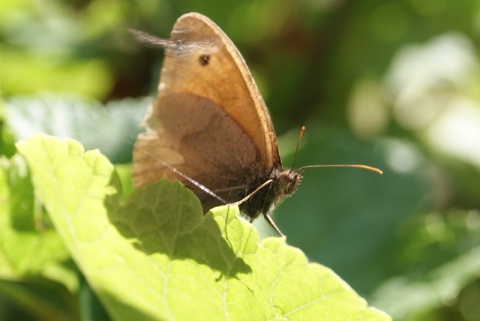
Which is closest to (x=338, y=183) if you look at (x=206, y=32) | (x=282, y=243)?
(x=206, y=32)

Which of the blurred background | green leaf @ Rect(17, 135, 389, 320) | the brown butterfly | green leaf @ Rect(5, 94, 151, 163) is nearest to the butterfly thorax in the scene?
the brown butterfly

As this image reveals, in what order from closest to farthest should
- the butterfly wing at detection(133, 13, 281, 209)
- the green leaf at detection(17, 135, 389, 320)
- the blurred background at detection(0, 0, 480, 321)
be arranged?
the green leaf at detection(17, 135, 389, 320) → the butterfly wing at detection(133, 13, 281, 209) → the blurred background at detection(0, 0, 480, 321)

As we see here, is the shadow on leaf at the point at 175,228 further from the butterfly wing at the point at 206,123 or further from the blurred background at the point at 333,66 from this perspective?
the blurred background at the point at 333,66

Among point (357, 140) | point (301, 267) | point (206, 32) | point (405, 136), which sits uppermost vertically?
point (206, 32)

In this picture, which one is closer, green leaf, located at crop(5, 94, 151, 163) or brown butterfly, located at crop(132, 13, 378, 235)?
brown butterfly, located at crop(132, 13, 378, 235)

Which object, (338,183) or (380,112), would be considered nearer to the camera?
(338,183)

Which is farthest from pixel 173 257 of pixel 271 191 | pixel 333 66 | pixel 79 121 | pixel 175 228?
pixel 333 66

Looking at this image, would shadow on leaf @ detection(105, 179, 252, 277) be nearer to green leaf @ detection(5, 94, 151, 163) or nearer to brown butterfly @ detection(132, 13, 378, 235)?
brown butterfly @ detection(132, 13, 378, 235)

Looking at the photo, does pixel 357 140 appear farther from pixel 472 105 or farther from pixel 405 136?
pixel 472 105

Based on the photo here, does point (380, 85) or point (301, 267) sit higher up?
point (301, 267)
